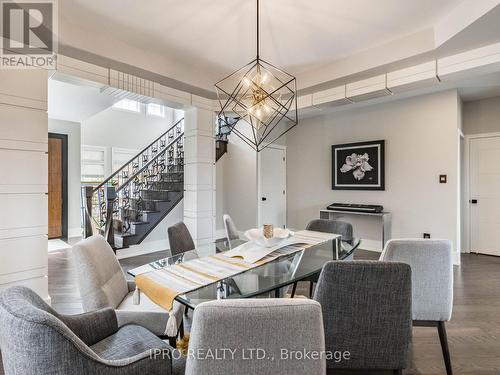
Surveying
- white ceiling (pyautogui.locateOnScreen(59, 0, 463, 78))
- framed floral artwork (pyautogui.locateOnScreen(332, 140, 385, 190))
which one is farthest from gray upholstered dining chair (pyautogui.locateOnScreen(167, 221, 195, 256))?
framed floral artwork (pyautogui.locateOnScreen(332, 140, 385, 190))

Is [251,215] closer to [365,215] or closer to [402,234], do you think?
[365,215]

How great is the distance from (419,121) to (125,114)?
715 cm

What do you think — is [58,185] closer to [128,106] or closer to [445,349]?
[128,106]

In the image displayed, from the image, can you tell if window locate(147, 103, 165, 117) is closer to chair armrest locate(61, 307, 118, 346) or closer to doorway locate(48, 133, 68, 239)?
doorway locate(48, 133, 68, 239)

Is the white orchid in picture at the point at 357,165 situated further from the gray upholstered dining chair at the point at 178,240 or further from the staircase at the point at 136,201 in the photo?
the gray upholstered dining chair at the point at 178,240

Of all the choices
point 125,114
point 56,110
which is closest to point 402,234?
point 56,110

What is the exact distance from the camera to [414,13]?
2.45m

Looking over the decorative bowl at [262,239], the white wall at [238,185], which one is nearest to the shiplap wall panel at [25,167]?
the decorative bowl at [262,239]

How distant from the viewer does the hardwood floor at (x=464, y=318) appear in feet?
6.25

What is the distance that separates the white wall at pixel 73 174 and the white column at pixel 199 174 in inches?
146

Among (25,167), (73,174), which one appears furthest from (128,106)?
(25,167)

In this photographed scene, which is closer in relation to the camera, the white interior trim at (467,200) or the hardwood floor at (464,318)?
the hardwood floor at (464,318)

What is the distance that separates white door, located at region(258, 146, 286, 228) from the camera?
18.9ft

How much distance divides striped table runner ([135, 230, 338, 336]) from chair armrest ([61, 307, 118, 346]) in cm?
19
